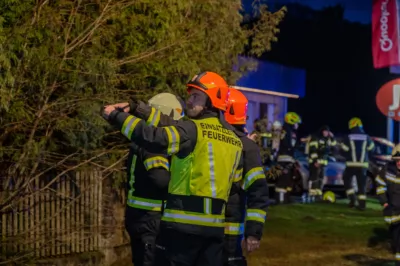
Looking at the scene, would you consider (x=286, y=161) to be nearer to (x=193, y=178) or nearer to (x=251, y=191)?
(x=251, y=191)

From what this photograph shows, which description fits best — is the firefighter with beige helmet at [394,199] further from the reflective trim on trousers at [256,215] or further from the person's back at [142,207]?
the person's back at [142,207]

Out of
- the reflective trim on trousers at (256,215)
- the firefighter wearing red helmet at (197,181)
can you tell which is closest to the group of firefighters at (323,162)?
the reflective trim on trousers at (256,215)

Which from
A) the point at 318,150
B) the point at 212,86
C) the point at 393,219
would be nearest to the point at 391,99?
the point at 318,150

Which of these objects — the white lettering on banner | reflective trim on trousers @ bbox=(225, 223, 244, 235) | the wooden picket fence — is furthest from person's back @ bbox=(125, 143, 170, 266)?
the white lettering on banner

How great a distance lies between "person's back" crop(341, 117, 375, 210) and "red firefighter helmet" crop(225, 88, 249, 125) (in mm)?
8734

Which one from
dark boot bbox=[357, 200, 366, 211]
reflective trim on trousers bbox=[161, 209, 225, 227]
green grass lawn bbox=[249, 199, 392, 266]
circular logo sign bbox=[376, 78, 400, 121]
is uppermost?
circular logo sign bbox=[376, 78, 400, 121]

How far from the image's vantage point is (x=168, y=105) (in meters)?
5.95

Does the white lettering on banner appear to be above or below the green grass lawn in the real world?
above

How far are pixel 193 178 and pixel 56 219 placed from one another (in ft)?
14.8

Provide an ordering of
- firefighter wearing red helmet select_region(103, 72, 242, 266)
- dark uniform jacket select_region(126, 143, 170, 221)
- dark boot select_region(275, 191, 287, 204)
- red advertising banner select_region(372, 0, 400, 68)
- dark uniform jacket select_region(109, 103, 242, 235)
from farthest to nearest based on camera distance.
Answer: red advertising banner select_region(372, 0, 400, 68)
dark boot select_region(275, 191, 287, 204)
dark uniform jacket select_region(126, 143, 170, 221)
firefighter wearing red helmet select_region(103, 72, 242, 266)
dark uniform jacket select_region(109, 103, 242, 235)

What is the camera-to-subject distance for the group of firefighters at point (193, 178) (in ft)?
14.7

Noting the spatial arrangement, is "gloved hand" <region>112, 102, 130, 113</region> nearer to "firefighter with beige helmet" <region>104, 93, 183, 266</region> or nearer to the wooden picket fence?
"firefighter with beige helmet" <region>104, 93, 183, 266</region>

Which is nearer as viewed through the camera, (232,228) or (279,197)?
(232,228)

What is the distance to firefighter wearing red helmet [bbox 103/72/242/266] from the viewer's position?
4605mm
